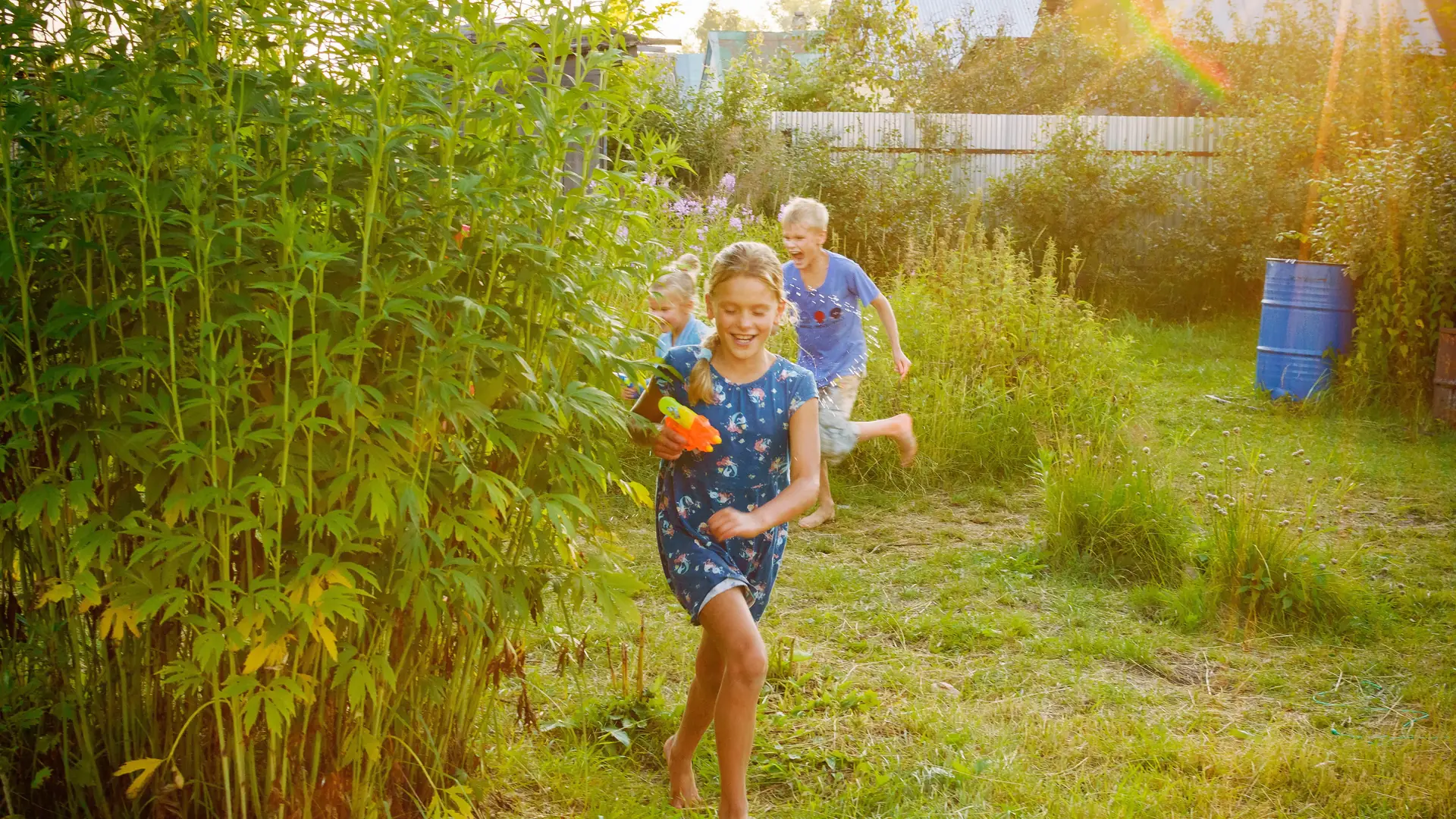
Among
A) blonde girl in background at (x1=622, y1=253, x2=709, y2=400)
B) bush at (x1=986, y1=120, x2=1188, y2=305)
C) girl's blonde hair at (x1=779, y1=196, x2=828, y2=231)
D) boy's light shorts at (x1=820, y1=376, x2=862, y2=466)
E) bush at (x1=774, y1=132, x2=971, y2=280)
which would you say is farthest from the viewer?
bush at (x1=986, y1=120, x2=1188, y2=305)

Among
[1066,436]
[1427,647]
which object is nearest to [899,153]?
[1066,436]

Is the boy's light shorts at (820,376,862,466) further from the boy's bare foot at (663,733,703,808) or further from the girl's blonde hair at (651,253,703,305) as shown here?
the boy's bare foot at (663,733,703,808)

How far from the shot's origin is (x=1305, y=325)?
8711 millimetres

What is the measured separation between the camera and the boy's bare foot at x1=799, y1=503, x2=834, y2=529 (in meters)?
5.88

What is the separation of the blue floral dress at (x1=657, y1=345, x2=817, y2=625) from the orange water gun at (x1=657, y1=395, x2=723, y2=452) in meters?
0.14

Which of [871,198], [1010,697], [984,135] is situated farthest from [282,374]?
[984,135]

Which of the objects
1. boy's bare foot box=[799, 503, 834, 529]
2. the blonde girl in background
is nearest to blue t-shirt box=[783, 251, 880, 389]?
boy's bare foot box=[799, 503, 834, 529]

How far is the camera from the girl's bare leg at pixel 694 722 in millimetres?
3045

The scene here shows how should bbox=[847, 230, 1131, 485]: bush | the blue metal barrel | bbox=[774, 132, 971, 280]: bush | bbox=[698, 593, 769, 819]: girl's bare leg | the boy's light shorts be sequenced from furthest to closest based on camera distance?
bbox=[774, 132, 971, 280]: bush, the blue metal barrel, bbox=[847, 230, 1131, 485]: bush, the boy's light shorts, bbox=[698, 593, 769, 819]: girl's bare leg

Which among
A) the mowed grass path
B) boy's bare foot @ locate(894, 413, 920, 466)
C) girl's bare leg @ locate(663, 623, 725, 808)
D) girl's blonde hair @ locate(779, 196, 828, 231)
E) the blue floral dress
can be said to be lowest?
the mowed grass path

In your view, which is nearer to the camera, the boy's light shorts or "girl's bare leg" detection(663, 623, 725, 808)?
"girl's bare leg" detection(663, 623, 725, 808)

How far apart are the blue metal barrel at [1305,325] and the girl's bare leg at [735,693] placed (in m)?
7.20

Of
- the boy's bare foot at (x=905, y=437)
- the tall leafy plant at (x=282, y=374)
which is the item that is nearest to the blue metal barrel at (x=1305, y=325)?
the boy's bare foot at (x=905, y=437)

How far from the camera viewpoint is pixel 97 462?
2.13 meters
